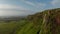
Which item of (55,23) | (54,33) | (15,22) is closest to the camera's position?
(54,33)

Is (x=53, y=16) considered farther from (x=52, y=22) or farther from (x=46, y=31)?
(x=46, y=31)

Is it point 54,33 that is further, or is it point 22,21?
point 22,21

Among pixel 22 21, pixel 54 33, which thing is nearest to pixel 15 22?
pixel 22 21

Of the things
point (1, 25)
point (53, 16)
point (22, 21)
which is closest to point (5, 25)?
point (1, 25)

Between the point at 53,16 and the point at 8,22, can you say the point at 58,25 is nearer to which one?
the point at 53,16

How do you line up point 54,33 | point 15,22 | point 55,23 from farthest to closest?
point 15,22
point 55,23
point 54,33

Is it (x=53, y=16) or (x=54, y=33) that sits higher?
(x=53, y=16)
